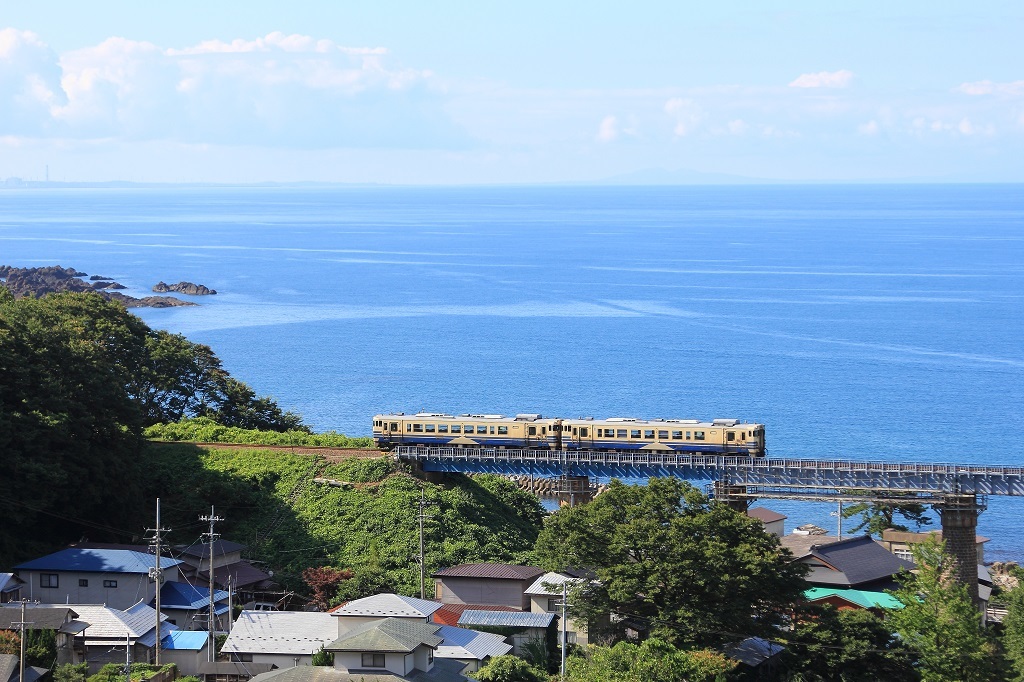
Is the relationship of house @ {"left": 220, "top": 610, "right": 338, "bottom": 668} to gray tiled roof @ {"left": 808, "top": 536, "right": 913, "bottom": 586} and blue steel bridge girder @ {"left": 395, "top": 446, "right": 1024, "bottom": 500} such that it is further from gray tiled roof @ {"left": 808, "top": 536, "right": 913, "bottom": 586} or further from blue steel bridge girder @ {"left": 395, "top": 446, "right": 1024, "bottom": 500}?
gray tiled roof @ {"left": 808, "top": 536, "right": 913, "bottom": 586}

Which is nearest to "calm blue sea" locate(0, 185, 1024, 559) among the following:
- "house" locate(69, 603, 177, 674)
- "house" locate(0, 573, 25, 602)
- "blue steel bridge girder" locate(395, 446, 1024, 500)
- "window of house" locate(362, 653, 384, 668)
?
"blue steel bridge girder" locate(395, 446, 1024, 500)

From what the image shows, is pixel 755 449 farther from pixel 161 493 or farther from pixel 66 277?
pixel 66 277

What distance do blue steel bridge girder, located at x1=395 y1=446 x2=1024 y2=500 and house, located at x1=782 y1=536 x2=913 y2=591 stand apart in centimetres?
176

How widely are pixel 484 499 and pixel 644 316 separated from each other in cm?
8186

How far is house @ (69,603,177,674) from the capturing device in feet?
107

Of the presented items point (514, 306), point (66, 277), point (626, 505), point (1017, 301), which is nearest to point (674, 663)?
point (626, 505)

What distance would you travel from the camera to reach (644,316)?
12738 centimetres

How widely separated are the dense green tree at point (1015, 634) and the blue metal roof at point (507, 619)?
1171cm

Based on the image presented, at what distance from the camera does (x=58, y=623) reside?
32.2 m

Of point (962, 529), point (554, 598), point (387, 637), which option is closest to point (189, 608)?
point (387, 637)

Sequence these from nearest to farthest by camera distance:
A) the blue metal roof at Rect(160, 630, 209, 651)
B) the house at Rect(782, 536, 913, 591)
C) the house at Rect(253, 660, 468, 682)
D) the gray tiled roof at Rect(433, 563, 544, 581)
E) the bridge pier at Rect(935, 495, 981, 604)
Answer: the house at Rect(253, 660, 468, 682)
the blue metal roof at Rect(160, 630, 209, 651)
the gray tiled roof at Rect(433, 563, 544, 581)
the house at Rect(782, 536, 913, 591)
the bridge pier at Rect(935, 495, 981, 604)

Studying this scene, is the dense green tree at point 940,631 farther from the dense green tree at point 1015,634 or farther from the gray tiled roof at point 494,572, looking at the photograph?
the gray tiled roof at point 494,572

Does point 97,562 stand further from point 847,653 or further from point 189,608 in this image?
point 847,653

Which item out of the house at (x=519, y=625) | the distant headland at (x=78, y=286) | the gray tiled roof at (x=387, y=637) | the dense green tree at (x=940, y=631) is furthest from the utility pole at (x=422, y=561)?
the distant headland at (x=78, y=286)
